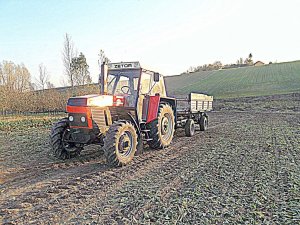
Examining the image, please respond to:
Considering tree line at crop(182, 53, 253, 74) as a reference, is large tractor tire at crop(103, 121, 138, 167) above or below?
below

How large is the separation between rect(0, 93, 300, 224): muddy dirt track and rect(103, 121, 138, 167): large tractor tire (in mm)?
222

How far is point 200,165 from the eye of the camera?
624 centimetres

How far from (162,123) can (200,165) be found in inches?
90.5

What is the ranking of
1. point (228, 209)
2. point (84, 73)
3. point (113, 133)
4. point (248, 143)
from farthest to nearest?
1. point (84, 73)
2. point (248, 143)
3. point (113, 133)
4. point (228, 209)

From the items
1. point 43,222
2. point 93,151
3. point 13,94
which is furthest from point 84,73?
point 43,222

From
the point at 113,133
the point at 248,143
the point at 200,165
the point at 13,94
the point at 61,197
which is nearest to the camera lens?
the point at 61,197

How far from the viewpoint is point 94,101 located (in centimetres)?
621

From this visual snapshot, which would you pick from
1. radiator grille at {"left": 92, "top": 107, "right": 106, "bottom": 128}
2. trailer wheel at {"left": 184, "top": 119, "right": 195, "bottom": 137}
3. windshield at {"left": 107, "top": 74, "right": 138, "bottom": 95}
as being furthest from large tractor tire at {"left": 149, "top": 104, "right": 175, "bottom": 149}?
trailer wheel at {"left": 184, "top": 119, "right": 195, "bottom": 137}

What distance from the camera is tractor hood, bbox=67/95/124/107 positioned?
6.10 metres

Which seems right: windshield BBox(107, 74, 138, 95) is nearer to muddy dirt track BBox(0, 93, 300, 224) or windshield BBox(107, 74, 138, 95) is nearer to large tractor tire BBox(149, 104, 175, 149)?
large tractor tire BBox(149, 104, 175, 149)

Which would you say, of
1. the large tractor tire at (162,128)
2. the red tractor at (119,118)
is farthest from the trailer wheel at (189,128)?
the large tractor tire at (162,128)

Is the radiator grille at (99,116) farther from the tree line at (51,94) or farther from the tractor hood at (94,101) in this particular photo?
the tree line at (51,94)

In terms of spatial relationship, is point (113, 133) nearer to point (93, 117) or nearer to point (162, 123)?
point (93, 117)

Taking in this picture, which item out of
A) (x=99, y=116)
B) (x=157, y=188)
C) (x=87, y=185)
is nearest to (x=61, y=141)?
(x=99, y=116)
